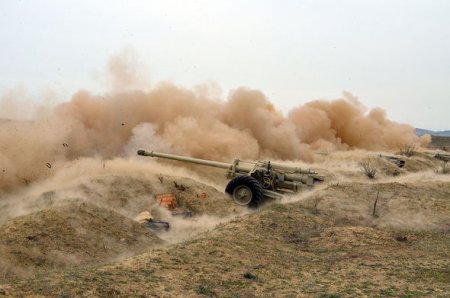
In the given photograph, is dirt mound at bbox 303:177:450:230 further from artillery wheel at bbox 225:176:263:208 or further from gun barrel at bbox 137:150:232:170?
gun barrel at bbox 137:150:232:170

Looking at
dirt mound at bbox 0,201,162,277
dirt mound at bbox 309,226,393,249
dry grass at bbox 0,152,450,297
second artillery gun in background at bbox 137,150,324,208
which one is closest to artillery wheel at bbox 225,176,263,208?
second artillery gun in background at bbox 137,150,324,208

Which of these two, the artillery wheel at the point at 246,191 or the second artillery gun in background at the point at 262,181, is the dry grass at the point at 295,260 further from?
the second artillery gun in background at the point at 262,181

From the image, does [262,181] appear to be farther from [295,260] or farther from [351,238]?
[295,260]

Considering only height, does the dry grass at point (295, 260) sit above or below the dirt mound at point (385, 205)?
below

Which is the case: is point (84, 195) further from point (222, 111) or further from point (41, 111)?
point (222, 111)

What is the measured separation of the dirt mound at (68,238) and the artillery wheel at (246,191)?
4877 millimetres

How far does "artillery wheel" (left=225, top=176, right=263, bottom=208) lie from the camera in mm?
17359

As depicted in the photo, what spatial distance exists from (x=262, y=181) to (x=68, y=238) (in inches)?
329

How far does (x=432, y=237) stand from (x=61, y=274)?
998 cm

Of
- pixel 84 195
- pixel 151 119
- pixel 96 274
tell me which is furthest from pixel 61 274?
pixel 151 119

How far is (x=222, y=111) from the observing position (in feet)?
116

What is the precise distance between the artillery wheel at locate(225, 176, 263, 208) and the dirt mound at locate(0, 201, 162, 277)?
4877 mm

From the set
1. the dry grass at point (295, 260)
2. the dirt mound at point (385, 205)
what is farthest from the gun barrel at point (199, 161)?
the dirt mound at point (385, 205)

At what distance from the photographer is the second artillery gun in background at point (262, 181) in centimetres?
1752
